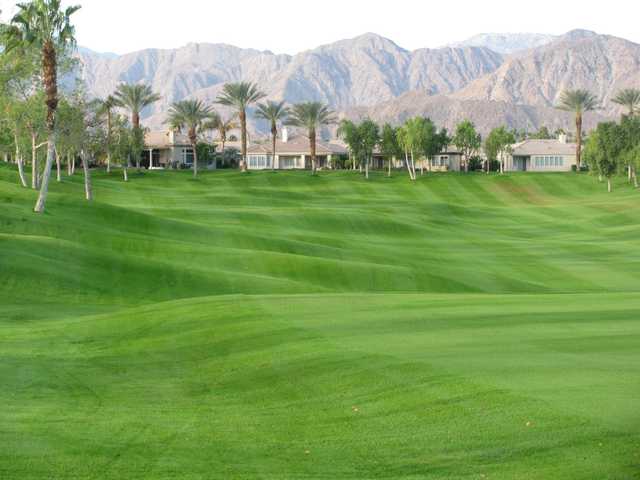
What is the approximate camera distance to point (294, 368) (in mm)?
16297

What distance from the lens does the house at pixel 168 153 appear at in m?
134

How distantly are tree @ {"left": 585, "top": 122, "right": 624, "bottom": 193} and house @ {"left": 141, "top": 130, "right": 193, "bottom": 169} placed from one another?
200ft

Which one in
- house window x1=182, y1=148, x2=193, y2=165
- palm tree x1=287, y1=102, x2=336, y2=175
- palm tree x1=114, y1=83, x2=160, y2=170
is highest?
palm tree x1=114, y1=83, x2=160, y2=170

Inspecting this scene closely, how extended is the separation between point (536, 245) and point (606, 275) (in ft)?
50.2

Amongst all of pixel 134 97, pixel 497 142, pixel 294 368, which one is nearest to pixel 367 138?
pixel 497 142

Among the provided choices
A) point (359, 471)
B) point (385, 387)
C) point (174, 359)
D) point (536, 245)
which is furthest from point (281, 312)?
point (536, 245)

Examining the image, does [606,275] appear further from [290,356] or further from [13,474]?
[13,474]

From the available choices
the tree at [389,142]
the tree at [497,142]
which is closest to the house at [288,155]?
the tree at [389,142]

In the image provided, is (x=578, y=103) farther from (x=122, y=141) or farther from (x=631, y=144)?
(x=122, y=141)

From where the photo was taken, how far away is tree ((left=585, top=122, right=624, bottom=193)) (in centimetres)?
10844

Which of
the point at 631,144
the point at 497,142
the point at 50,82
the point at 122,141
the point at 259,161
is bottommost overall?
the point at 259,161

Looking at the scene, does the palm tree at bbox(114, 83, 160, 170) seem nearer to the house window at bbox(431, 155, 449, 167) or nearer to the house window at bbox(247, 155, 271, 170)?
the house window at bbox(247, 155, 271, 170)

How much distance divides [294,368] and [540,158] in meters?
139

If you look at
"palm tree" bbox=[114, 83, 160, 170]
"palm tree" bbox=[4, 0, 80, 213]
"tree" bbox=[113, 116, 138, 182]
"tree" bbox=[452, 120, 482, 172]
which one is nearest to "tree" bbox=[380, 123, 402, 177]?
"tree" bbox=[452, 120, 482, 172]
